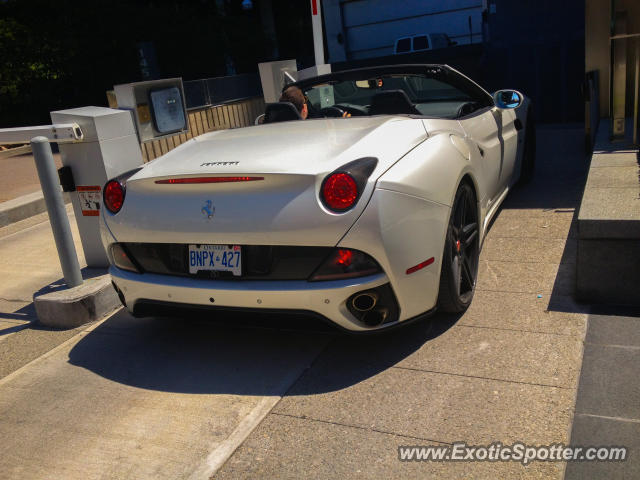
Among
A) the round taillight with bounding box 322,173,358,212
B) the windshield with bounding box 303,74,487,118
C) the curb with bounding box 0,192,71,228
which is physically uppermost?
the windshield with bounding box 303,74,487,118

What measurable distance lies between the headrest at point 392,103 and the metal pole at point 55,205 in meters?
2.11

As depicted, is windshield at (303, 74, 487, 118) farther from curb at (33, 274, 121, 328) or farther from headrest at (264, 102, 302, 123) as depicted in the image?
curb at (33, 274, 121, 328)

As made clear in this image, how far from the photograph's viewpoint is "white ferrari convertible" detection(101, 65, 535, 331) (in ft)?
10.2

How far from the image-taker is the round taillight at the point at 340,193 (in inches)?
122

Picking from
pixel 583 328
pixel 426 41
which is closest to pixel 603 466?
pixel 583 328

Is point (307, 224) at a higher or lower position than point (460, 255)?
higher

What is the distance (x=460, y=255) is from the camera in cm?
380

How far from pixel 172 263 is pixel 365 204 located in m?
1.08

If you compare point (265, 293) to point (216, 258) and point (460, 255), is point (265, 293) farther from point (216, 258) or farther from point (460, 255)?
point (460, 255)

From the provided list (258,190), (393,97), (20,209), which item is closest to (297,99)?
(393,97)

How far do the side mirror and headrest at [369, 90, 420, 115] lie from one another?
99cm

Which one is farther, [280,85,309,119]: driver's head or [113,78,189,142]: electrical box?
[113,78,189,142]: electrical box

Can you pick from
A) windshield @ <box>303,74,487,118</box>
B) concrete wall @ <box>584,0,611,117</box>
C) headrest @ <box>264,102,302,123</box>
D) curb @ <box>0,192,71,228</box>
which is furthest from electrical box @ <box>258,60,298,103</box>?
concrete wall @ <box>584,0,611,117</box>

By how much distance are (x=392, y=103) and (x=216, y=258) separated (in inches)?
67.9
